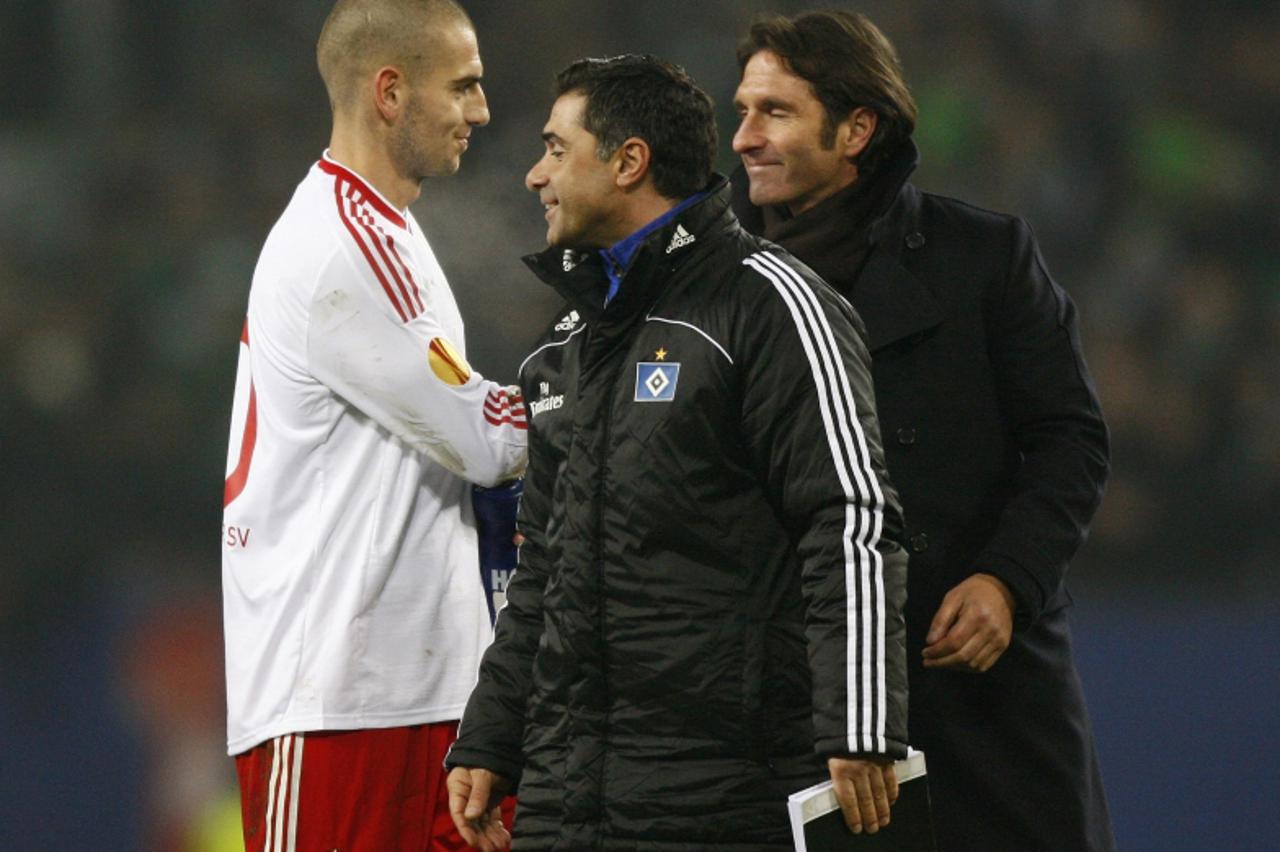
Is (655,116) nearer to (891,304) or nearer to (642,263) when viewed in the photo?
(642,263)

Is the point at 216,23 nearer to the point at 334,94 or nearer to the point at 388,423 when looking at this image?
the point at 334,94

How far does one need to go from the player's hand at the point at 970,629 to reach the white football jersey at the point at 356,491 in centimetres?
65

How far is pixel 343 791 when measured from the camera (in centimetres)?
235

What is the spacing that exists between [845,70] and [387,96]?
0.70 m

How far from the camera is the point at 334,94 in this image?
2588mm

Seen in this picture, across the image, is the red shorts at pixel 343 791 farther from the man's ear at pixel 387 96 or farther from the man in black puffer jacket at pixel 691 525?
the man's ear at pixel 387 96

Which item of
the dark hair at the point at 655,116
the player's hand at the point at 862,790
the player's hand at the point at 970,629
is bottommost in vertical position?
the player's hand at the point at 862,790

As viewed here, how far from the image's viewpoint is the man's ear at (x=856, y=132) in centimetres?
228

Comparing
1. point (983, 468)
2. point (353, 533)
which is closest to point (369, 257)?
point (353, 533)

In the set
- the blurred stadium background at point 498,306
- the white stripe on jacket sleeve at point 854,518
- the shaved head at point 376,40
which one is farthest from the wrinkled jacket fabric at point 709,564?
the blurred stadium background at point 498,306

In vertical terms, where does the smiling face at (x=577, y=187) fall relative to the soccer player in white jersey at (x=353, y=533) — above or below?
above

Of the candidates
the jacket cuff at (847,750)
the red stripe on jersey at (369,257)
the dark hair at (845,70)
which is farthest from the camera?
the red stripe on jersey at (369,257)

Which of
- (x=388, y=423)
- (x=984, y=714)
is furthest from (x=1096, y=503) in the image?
(x=388, y=423)

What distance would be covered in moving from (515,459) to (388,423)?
179 mm
